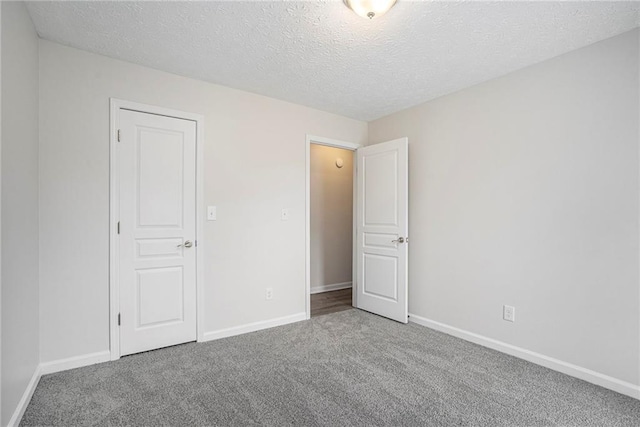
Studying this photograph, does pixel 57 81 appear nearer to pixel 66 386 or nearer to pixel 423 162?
pixel 66 386

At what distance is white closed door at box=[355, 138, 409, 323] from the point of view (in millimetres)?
3412

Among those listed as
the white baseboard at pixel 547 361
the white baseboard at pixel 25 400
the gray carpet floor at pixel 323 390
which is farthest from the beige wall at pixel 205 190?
the white baseboard at pixel 547 361

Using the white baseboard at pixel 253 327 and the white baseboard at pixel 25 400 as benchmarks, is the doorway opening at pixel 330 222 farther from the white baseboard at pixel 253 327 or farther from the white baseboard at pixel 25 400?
the white baseboard at pixel 25 400

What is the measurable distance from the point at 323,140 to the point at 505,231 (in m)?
2.13

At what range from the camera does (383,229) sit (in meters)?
3.62

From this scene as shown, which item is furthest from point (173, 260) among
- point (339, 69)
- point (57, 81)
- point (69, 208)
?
point (339, 69)

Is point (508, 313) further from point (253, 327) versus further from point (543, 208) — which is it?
point (253, 327)

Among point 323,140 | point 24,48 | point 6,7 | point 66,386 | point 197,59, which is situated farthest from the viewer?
point 323,140

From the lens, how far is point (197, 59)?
2.49 m

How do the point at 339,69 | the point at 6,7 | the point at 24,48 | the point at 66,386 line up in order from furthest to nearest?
the point at 339,69
the point at 66,386
the point at 24,48
the point at 6,7

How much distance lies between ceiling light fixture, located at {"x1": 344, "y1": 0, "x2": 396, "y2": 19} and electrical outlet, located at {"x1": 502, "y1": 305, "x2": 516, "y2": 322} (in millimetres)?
2491

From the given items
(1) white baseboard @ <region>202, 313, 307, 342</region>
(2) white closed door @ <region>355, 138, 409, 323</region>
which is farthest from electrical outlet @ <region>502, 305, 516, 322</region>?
(1) white baseboard @ <region>202, 313, 307, 342</region>

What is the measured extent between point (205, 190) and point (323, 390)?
6.39 feet

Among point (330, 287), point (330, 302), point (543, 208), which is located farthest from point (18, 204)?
point (330, 287)
